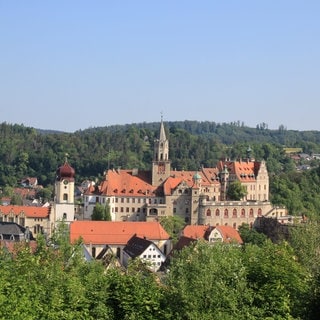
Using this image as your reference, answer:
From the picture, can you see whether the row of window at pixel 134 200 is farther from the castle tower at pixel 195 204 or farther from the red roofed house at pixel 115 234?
the red roofed house at pixel 115 234

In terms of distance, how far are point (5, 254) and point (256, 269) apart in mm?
15388

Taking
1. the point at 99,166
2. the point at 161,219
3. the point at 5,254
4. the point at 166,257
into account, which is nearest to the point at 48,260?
the point at 5,254

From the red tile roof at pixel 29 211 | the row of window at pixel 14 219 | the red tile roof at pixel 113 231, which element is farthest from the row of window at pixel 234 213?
the row of window at pixel 14 219

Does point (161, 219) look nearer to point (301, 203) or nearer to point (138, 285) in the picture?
point (301, 203)

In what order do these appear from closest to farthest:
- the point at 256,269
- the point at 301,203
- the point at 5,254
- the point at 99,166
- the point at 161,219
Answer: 1. the point at 256,269
2. the point at 5,254
3. the point at 161,219
4. the point at 301,203
5. the point at 99,166

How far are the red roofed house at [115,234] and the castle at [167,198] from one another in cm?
1643

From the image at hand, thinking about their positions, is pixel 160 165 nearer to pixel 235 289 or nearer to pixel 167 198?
pixel 167 198

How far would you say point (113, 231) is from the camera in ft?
287

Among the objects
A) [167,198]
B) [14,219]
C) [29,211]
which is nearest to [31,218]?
[29,211]

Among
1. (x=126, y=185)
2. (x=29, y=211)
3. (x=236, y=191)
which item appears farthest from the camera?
(x=236, y=191)

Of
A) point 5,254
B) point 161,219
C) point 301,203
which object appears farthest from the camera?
point 301,203

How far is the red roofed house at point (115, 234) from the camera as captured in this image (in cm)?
8575

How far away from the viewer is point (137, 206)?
108375 millimetres

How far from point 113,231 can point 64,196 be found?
36.0 feet
